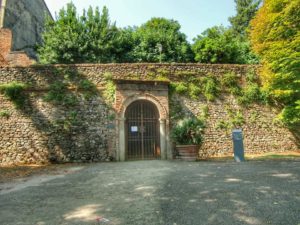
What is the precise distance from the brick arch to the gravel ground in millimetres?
5374

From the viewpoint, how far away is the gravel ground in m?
3.24

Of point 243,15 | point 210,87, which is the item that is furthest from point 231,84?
point 243,15

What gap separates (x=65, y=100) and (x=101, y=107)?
1645mm

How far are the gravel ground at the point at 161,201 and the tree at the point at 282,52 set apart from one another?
7.16 meters

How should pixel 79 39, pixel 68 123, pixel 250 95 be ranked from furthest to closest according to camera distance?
pixel 79 39
pixel 250 95
pixel 68 123

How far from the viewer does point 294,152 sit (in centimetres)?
1227

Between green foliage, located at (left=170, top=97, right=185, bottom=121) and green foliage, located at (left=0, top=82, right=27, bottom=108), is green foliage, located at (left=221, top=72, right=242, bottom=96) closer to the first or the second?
green foliage, located at (left=170, top=97, right=185, bottom=121)

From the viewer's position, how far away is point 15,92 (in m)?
11.2

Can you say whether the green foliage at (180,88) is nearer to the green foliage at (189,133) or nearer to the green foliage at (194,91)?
the green foliage at (194,91)

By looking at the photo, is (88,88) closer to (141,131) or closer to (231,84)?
(141,131)

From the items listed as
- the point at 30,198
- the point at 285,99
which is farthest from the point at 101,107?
the point at 285,99

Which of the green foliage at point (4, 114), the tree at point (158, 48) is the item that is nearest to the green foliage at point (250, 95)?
the tree at point (158, 48)

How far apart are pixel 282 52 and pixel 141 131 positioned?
739cm

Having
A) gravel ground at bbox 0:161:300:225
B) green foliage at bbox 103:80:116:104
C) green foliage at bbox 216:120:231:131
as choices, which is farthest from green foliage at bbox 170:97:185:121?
gravel ground at bbox 0:161:300:225
